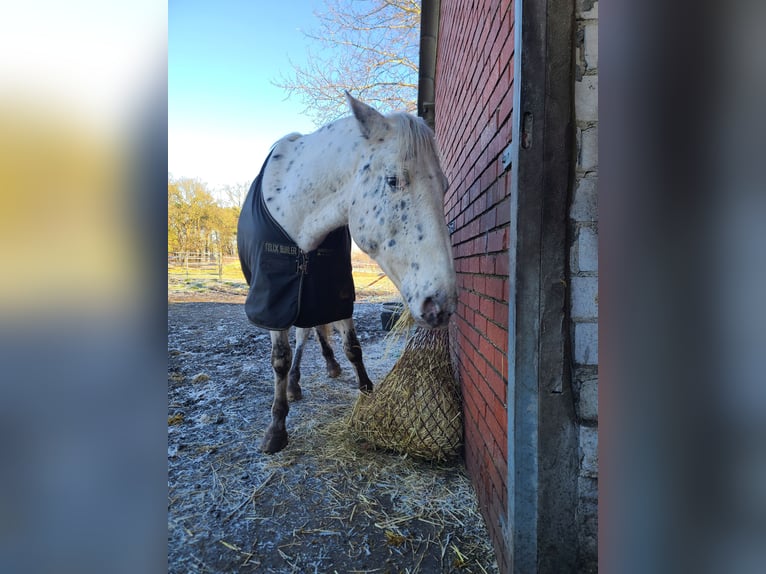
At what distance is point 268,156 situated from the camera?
10.1 ft

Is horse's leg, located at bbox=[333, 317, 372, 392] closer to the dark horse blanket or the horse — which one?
the horse

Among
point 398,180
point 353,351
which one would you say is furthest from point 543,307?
point 353,351

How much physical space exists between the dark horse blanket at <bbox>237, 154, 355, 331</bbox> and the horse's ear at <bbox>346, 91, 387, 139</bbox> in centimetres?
97

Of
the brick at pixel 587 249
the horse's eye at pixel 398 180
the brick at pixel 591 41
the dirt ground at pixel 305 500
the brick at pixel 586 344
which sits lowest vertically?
the dirt ground at pixel 305 500

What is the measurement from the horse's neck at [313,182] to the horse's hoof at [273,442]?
4.58ft

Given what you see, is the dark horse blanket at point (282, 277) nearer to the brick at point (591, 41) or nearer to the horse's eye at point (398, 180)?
the horse's eye at point (398, 180)

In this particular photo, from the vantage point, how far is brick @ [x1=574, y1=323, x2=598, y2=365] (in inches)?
48.4

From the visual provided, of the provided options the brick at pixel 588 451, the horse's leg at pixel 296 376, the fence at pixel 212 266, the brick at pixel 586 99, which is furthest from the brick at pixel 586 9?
the fence at pixel 212 266

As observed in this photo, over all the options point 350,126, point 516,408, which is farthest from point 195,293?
point 516,408

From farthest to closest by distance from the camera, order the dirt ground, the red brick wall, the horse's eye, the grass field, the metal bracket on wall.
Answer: the grass field < the horse's eye < the dirt ground < the red brick wall < the metal bracket on wall

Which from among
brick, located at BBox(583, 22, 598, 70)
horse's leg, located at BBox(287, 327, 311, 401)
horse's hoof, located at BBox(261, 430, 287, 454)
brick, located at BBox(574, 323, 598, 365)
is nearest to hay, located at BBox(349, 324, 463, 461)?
horse's hoof, located at BBox(261, 430, 287, 454)

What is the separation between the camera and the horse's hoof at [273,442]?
8.89 ft
